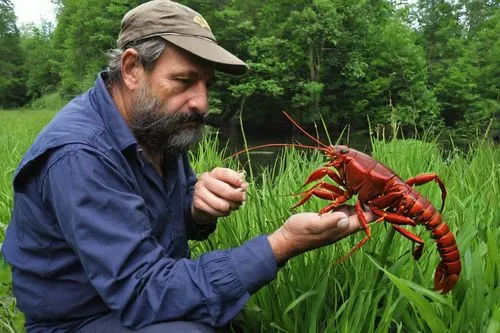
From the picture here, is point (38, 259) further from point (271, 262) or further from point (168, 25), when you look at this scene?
point (168, 25)

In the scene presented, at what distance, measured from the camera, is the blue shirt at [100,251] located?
1.61m

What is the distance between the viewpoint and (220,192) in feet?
7.01

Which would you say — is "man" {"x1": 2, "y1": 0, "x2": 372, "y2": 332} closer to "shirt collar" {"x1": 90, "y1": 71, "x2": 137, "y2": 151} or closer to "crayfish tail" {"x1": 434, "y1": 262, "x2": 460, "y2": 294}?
"shirt collar" {"x1": 90, "y1": 71, "x2": 137, "y2": 151}

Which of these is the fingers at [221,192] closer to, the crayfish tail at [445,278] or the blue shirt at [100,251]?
the blue shirt at [100,251]

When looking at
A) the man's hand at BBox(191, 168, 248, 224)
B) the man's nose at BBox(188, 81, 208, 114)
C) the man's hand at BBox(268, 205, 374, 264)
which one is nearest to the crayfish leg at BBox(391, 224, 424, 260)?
the man's hand at BBox(268, 205, 374, 264)

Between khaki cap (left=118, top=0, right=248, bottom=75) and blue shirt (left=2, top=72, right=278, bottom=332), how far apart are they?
357 mm

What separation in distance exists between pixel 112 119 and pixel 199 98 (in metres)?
0.39

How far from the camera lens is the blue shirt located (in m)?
1.61

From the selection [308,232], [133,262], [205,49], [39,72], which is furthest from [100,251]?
[39,72]

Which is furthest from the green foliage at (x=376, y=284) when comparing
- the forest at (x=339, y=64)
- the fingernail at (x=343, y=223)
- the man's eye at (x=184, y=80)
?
the forest at (x=339, y=64)

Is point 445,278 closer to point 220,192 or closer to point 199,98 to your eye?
point 220,192

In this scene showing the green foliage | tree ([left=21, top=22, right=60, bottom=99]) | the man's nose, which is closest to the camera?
the green foliage

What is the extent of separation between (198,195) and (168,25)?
78cm

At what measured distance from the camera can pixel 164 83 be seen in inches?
80.4
